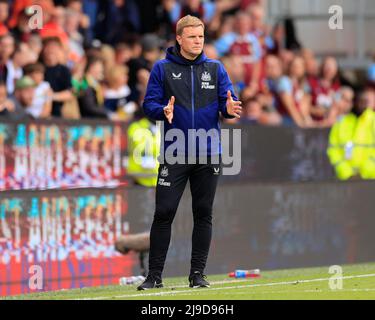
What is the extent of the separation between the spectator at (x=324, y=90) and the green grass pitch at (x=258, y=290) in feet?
27.5

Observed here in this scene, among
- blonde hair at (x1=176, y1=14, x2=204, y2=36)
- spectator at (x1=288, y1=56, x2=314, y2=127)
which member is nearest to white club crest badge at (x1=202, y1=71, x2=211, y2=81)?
blonde hair at (x1=176, y1=14, x2=204, y2=36)

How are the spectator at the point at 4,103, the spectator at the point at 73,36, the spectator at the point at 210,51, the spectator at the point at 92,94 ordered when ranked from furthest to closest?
the spectator at the point at 210,51
the spectator at the point at 73,36
the spectator at the point at 92,94
the spectator at the point at 4,103

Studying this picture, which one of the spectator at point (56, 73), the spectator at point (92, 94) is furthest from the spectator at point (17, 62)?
the spectator at point (92, 94)

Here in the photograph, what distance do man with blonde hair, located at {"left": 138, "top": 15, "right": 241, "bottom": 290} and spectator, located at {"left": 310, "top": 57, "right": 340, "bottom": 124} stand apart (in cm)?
1073

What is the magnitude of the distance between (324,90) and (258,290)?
11.1 m

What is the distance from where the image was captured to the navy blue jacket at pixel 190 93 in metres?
11.5

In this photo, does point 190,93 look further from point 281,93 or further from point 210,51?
point 281,93

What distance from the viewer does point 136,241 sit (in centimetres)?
1500

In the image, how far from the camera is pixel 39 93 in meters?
17.3

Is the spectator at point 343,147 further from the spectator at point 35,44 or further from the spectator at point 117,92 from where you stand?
the spectator at point 35,44

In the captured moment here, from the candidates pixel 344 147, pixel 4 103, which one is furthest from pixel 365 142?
pixel 4 103

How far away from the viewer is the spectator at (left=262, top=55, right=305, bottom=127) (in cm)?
2159

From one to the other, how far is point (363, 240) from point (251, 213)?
5.93ft

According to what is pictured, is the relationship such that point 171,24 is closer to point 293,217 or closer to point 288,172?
point 288,172
